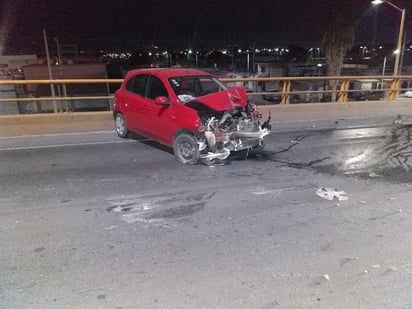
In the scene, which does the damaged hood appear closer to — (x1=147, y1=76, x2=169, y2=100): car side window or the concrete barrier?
(x1=147, y1=76, x2=169, y2=100): car side window

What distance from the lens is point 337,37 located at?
86.2ft

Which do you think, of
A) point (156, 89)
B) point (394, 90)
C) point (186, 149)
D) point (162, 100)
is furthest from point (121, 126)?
point (394, 90)

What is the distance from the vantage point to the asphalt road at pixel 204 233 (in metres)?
3.21

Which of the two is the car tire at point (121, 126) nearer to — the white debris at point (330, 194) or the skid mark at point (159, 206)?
the skid mark at point (159, 206)

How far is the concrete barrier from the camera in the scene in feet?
35.1

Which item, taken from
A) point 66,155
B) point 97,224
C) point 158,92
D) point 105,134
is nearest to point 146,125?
point 158,92

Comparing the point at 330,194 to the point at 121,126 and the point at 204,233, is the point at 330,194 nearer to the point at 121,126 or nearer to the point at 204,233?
the point at 204,233

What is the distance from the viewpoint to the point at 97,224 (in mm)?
4547

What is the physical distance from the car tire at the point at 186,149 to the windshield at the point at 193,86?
0.80 m

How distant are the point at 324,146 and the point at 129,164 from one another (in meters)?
4.73

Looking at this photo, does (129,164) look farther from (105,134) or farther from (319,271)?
A: (319,271)

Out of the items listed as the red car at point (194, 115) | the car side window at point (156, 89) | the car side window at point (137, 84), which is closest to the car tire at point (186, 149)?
the red car at point (194, 115)

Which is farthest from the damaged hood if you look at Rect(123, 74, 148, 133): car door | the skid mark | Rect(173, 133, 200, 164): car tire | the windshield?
the skid mark

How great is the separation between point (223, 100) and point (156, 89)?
1588 millimetres
